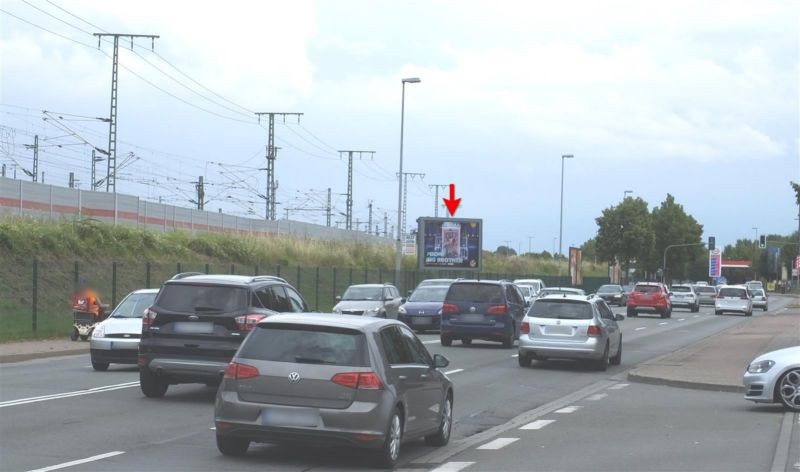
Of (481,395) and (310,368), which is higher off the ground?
(310,368)

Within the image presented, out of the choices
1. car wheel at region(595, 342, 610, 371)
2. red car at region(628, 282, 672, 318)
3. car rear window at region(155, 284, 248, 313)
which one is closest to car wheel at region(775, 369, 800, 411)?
car rear window at region(155, 284, 248, 313)

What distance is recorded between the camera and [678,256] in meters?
124

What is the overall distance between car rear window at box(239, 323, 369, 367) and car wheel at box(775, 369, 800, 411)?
7.63 meters

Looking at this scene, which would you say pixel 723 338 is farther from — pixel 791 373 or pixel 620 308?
pixel 620 308

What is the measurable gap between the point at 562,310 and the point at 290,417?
14.2m

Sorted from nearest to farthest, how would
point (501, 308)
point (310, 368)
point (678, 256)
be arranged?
point (310, 368)
point (501, 308)
point (678, 256)

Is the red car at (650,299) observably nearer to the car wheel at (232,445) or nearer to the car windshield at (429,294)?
the car windshield at (429,294)

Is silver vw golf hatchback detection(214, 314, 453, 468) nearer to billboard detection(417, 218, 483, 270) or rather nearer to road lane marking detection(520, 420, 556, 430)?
road lane marking detection(520, 420, 556, 430)

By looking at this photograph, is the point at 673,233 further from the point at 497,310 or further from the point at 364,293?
the point at 497,310

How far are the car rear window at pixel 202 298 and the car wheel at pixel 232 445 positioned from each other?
464cm

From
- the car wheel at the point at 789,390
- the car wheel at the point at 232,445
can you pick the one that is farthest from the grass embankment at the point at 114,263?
the car wheel at the point at 789,390

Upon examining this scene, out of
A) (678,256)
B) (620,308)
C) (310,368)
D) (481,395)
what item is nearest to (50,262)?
(481,395)

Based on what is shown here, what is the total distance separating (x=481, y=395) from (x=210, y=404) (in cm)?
475

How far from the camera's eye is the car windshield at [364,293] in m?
35.4
